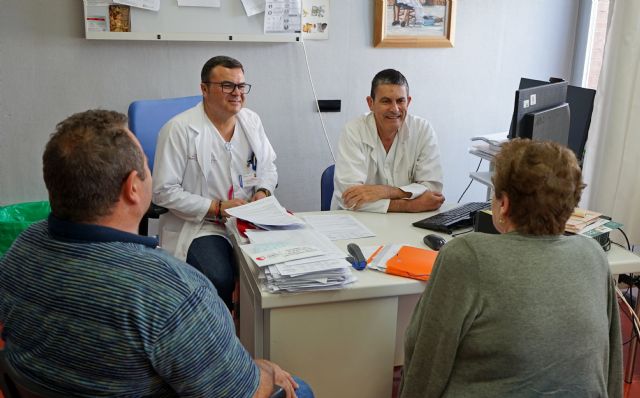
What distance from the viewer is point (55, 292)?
107cm

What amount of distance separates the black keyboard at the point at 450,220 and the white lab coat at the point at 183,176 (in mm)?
834

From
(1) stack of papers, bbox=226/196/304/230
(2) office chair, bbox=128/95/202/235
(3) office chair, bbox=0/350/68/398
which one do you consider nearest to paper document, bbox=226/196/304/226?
(1) stack of papers, bbox=226/196/304/230

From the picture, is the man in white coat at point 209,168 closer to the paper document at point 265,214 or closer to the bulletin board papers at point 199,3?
the paper document at point 265,214

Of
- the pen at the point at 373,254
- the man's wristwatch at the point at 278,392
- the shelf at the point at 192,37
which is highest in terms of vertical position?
the shelf at the point at 192,37

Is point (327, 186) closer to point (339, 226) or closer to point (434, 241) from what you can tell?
point (339, 226)

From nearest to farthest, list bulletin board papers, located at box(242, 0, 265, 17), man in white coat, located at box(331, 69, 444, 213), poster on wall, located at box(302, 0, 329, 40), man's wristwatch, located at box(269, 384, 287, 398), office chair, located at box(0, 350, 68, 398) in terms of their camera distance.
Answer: office chair, located at box(0, 350, 68, 398)
man's wristwatch, located at box(269, 384, 287, 398)
man in white coat, located at box(331, 69, 444, 213)
bulletin board papers, located at box(242, 0, 265, 17)
poster on wall, located at box(302, 0, 329, 40)

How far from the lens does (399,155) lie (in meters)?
2.65

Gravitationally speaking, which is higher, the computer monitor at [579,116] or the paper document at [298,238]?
the computer monitor at [579,116]

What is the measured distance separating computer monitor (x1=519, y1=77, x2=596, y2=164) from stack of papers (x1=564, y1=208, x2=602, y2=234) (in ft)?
2.65

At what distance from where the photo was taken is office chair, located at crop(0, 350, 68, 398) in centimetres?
102

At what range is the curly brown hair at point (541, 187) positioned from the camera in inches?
52.7

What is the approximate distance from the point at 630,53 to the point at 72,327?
2.43 m

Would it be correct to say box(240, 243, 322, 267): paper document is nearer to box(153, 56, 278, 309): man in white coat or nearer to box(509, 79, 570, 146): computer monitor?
box(153, 56, 278, 309): man in white coat

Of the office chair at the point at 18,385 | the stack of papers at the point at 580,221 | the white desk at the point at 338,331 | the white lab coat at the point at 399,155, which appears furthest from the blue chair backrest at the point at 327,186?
the office chair at the point at 18,385
